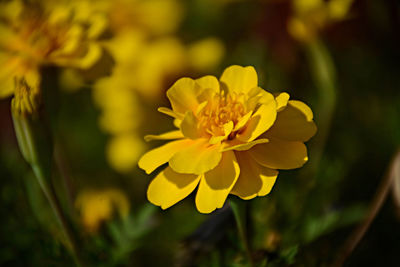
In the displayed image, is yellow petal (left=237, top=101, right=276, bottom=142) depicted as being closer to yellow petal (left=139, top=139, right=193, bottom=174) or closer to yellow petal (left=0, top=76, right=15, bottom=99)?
yellow petal (left=139, top=139, right=193, bottom=174)

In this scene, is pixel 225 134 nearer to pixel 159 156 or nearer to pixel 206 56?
pixel 159 156

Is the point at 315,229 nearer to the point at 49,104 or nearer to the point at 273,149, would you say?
the point at 273,149

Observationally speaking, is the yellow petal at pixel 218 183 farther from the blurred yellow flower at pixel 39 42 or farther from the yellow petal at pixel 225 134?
the blurred yellow flower at pixel 39 42

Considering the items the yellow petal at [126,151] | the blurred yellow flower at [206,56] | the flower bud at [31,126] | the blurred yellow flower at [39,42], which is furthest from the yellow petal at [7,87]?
the blurred yellow flower at [206,56]

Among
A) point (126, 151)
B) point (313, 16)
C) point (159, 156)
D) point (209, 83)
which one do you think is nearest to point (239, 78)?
point (209, 83)

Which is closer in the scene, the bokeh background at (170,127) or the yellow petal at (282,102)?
the yellow petal at (282,102)

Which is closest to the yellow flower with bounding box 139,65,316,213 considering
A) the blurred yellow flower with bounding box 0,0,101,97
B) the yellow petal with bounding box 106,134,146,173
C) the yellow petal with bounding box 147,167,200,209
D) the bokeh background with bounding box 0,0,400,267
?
the yellow petal with bounding box 147,167,200,209
